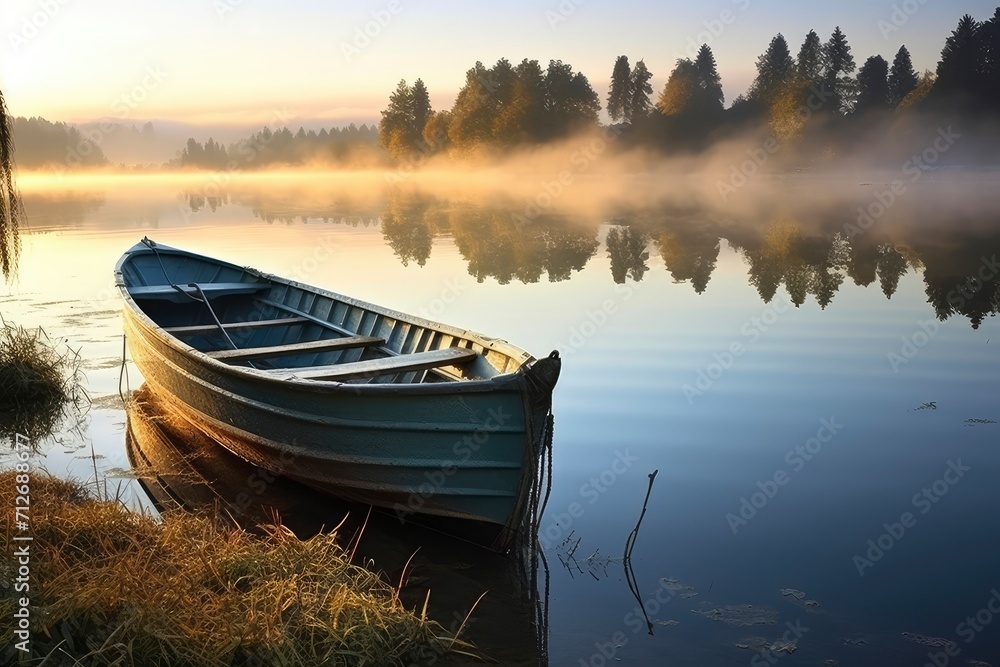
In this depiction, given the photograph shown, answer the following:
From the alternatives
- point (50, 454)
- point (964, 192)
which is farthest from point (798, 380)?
point (964, 192)

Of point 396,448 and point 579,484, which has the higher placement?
point 396,448

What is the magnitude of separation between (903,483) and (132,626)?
21.8 ft

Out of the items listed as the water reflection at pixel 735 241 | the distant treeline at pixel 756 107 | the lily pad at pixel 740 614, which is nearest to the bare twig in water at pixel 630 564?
the lily pad at pixel 740 614

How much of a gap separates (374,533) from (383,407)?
117 cm

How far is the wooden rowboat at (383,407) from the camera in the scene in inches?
270

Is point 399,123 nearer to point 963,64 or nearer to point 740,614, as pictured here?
point 963,64

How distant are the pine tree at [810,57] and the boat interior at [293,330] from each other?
102 meters

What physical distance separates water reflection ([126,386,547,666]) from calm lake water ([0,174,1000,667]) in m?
0.05

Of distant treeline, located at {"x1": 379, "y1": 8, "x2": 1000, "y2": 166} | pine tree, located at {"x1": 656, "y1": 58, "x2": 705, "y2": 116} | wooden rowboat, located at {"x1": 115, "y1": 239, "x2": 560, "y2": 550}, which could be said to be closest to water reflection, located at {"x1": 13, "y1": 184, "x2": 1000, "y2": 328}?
wooden rowboat, located at {"x1": 115, "y1": 239, "x2": 560, "y2": 550}

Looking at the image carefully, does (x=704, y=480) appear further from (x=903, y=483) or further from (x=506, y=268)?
(x=506, y=268)

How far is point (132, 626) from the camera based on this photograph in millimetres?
4691

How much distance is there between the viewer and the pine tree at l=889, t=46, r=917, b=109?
313ft

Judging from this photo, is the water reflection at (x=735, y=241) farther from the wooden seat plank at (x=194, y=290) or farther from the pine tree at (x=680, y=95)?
the pine tree at (x=680, y=95)

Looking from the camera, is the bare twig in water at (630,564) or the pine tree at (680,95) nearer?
the bare twig in water at (630,564)
